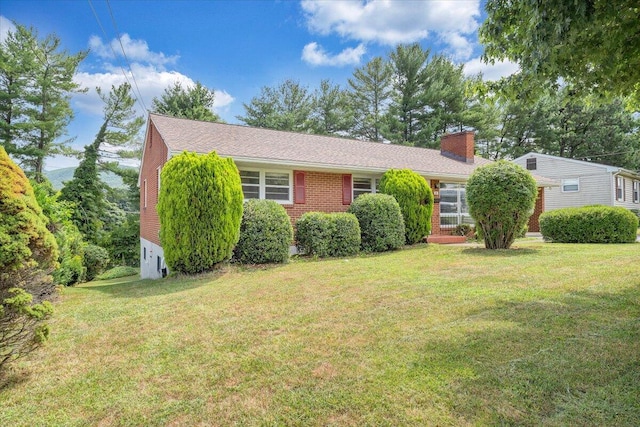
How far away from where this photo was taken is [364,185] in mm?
13930

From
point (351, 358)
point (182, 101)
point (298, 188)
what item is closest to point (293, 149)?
→ point (298, 188)

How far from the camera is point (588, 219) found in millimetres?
12203

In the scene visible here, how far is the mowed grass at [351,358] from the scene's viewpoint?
2.45 metres

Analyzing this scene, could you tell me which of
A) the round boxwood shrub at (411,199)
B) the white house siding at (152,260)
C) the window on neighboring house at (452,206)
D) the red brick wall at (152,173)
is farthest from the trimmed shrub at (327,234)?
the window on neighboring house at (452,206)

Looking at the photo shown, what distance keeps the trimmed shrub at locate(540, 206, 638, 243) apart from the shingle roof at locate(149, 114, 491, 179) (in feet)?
13.4

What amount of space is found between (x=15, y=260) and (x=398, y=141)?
1155 inches

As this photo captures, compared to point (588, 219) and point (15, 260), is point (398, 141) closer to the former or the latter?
point (588, 219)

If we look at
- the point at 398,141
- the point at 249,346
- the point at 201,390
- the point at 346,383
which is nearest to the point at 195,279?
the point at 249,346

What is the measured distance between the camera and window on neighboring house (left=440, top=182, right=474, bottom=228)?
50.6 feet

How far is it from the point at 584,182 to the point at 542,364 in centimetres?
2471

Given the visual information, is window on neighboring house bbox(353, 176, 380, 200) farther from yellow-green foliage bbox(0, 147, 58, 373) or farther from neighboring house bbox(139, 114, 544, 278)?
yellow-green foliage bbox(0, 147, 58, 373)

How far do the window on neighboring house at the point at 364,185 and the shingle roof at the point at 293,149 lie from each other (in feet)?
2.24

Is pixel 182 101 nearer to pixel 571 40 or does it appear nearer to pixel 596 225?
pixel 596 225

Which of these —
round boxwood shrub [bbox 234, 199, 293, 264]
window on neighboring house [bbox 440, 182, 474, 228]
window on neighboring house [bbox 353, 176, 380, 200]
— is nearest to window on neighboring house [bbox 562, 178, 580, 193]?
window on neighboring house [bbox 440, 182, 474, 228]
